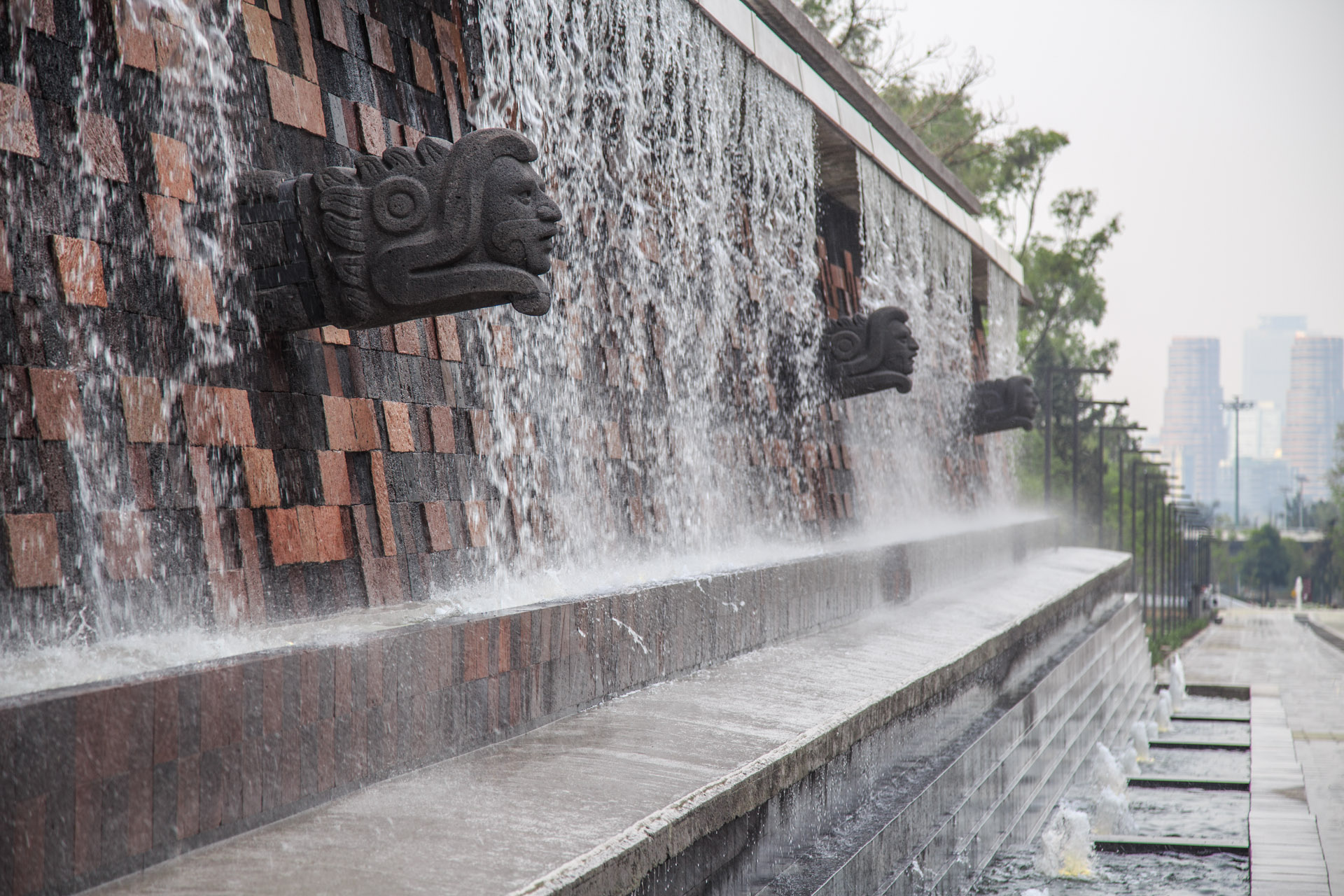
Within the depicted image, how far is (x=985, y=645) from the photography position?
19.9 ft

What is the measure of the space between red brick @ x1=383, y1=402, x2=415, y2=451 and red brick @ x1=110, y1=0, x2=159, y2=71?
48.9 inches

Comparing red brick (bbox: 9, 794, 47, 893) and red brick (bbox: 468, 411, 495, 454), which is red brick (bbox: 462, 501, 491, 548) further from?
red brick (bbox: 9, 794, 47, 893)

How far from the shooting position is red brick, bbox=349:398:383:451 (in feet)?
12.4

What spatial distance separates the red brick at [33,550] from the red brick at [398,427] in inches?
52.7

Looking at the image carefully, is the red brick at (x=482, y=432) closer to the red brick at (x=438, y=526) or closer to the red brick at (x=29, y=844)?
the red brick at (x=438, y=526)

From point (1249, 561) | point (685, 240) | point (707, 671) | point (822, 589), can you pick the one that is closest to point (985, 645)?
point (822, 589)

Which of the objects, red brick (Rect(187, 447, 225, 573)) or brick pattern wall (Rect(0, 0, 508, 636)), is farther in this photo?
red brick (Rect(187, 447, 225, 573))

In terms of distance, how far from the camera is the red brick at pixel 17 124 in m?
2.70

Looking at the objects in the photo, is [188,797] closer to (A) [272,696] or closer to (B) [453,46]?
(A) [272,696]

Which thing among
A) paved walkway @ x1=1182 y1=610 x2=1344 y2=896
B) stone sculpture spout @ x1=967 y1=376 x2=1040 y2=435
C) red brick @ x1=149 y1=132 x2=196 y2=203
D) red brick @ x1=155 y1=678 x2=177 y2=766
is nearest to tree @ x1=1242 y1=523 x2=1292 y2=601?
paved walkway @ x1=1182 y1=610 x2=1344 y2=896

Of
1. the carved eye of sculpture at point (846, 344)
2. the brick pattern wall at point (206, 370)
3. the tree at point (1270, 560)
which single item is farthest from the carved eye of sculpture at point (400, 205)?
the tree at point (1270, 560)

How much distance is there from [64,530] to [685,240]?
4308 millimetres

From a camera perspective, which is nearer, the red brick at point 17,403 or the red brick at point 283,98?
the red brick at point 17,403

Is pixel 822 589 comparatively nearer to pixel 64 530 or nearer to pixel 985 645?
pixel 985 645
